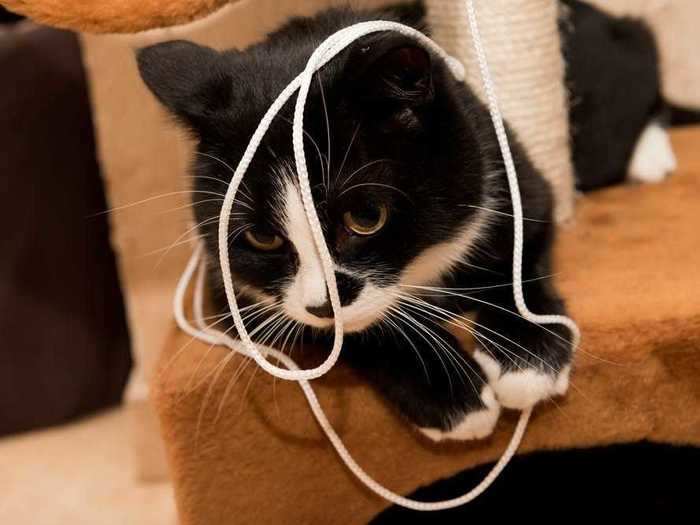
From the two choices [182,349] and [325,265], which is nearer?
[325,265]

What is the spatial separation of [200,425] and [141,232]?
2.39ft

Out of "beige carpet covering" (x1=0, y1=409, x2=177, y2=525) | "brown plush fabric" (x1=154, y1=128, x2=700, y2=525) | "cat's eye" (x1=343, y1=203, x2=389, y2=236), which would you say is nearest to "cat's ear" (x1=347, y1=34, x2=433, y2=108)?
"cat's eye" (x1=343, y1=203, x2=389, y2=236)

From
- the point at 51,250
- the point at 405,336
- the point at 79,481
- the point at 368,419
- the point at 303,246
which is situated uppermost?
the point at 303,246

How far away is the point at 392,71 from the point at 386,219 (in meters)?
0.15

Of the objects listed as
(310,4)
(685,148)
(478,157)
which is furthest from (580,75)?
(478,157)

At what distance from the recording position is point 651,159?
1.28m

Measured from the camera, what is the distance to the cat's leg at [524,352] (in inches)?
31.0

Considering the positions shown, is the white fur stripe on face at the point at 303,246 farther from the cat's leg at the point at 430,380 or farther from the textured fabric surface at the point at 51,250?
the textured fabric surface at the point at 51,250

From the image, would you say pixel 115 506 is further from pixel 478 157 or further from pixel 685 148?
pixel 685 148

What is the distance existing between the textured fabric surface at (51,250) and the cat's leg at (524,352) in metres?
1.00

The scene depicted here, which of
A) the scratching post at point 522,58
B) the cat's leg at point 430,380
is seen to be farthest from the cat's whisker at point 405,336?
the scratching post at point 522,58

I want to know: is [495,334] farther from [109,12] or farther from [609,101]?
[609,101]

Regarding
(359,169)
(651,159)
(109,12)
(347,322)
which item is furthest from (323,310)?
(651,159)

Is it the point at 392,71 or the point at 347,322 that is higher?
the point at 392,71
